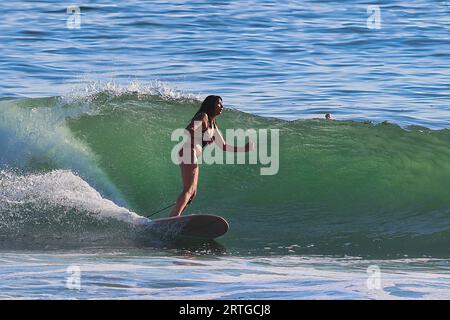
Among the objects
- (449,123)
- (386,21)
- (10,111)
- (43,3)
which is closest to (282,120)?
(449,123)

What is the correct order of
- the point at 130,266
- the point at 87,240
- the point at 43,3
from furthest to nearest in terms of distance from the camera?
the point at 43,3, the point at 87,240, the point at 130,266

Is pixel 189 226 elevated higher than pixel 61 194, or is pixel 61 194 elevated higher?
pixel 61 194

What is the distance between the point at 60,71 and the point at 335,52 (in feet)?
19.1

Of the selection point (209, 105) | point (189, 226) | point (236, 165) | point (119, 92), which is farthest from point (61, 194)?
point (119, 92)

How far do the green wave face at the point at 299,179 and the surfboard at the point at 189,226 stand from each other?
0.42 metres

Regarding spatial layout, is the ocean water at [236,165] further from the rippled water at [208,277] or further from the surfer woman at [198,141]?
the surfer woman at [198,141]

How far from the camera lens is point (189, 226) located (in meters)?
10.3

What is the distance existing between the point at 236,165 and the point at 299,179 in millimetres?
859

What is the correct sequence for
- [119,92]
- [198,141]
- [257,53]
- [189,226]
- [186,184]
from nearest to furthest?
→ [189,226] → [198,141] → [186,184] → [119,92] → [257,53]

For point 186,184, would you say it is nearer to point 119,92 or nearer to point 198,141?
point 198,141

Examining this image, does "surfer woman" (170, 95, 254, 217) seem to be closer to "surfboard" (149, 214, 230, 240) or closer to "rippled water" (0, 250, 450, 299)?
"surfboard" (149, 214, 230, 240)

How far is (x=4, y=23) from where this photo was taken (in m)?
25.4

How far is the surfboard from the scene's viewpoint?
10.3 meters
